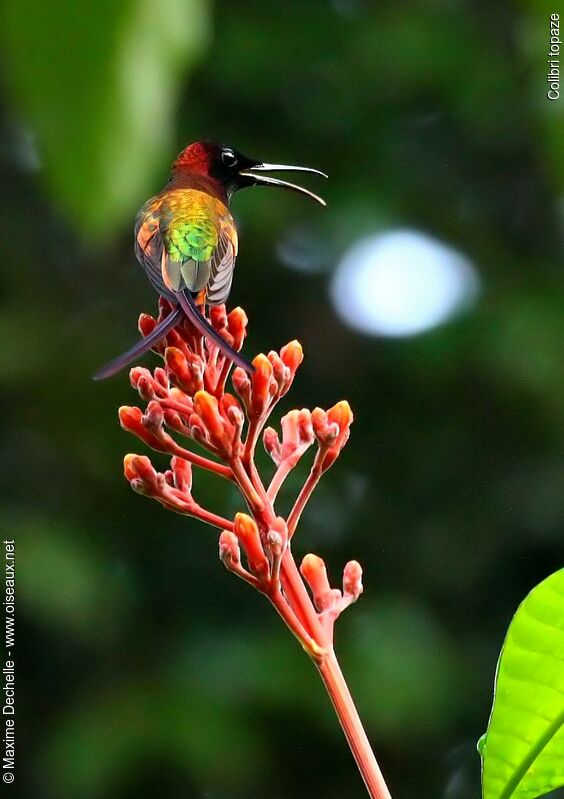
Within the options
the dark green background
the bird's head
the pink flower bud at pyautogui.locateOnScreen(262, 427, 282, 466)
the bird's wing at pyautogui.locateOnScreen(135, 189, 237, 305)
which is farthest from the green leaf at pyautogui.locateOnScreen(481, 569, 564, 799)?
the dark green background

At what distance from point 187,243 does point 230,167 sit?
0.82ft

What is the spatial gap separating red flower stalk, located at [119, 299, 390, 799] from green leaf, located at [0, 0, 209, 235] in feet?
1.69

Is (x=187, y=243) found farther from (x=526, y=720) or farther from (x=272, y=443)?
(x=526, y=720)

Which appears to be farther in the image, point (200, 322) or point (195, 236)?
point (195, 236)

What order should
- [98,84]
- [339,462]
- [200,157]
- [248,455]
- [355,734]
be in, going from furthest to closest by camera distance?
[339,462]
[200,157]
[248,455]
[355,734]
[98,84]

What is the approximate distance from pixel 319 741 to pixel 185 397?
2228 millimetres

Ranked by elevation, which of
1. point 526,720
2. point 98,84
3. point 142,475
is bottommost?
point 526,720

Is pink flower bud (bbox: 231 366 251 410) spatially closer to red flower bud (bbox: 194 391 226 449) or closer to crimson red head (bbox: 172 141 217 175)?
red flower bud (bbox: 194 391 226 449)

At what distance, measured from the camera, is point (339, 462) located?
11.8ft

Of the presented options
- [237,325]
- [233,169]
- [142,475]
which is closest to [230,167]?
[233,169]

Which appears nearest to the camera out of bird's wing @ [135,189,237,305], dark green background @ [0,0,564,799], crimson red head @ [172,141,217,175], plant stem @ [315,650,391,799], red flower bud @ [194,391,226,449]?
plant stem @ [315,650,391,799]

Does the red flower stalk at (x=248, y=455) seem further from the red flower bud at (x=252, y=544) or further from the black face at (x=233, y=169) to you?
the black face at (x=233, y=169)

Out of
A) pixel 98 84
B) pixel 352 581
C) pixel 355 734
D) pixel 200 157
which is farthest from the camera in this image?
pixel 200 157

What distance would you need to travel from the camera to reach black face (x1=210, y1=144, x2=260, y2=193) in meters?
1.29
